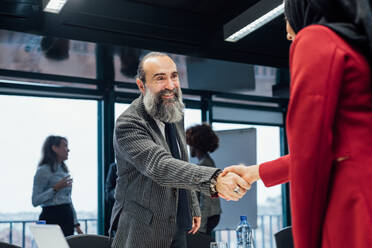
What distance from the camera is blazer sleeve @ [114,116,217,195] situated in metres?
1.83

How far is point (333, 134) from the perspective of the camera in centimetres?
98

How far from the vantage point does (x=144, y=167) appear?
1929 mm

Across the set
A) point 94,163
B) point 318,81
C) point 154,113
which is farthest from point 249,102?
point 318,81

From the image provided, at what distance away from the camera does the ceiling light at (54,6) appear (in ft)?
14.5

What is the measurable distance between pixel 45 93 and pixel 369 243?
5.68 metres

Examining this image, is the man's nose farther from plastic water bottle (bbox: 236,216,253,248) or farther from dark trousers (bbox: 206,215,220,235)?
dark trousers (bbox: 206,215,220,235)

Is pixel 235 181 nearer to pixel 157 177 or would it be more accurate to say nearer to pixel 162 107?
pixel 157 177

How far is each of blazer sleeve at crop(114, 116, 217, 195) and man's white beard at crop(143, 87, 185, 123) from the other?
10 centimetres

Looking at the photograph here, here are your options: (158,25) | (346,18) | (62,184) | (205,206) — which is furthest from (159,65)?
(158,25)

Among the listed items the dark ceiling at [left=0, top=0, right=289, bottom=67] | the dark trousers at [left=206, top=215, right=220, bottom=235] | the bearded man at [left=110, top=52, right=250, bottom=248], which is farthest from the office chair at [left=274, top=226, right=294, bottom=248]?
the dark ceiling at [left=0, top=0, right=289, bottom=67]

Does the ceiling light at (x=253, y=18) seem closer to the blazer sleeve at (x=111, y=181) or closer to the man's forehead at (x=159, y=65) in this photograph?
the blazer sleeve at (x=111, y=181)

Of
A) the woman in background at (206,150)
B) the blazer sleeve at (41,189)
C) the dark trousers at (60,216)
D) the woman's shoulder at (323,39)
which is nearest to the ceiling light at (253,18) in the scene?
the woman in background at (206,150)

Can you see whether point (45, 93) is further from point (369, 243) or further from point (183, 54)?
point (369, 243)

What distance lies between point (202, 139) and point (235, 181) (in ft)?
9.10
